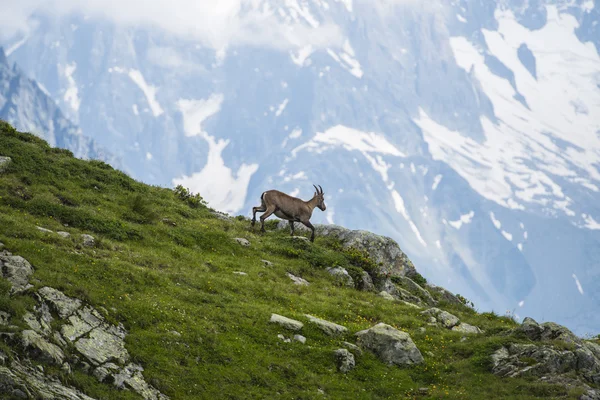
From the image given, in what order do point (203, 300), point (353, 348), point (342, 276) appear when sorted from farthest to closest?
1. point (342, 276)
2. point (203, 300)
3. point (353, 348)

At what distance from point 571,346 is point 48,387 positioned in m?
16.2

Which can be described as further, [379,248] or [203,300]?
[379,248]

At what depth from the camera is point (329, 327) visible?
2361 centimetres

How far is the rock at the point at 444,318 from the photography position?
27891 mm

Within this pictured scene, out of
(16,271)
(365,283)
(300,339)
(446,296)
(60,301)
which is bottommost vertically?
(60,301)

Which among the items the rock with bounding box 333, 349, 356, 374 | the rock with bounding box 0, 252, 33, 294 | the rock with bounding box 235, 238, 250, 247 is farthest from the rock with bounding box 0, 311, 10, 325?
the rock with bounding box 235, 238, 250, 247

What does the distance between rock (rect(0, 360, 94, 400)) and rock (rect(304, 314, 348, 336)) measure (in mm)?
9775

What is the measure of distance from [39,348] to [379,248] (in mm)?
23398

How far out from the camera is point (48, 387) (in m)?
14.8

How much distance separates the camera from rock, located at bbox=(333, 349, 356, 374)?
2152 centimetres

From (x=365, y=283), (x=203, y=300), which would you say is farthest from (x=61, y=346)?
(x=365, y=283)

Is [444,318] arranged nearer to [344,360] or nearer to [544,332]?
[544,332]

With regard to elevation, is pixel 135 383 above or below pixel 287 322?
below

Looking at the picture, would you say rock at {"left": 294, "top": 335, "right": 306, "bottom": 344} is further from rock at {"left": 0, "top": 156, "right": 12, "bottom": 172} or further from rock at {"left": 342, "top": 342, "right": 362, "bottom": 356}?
rock at {"left": 0, "top": 156, "right": 12, "bottom": 172}
